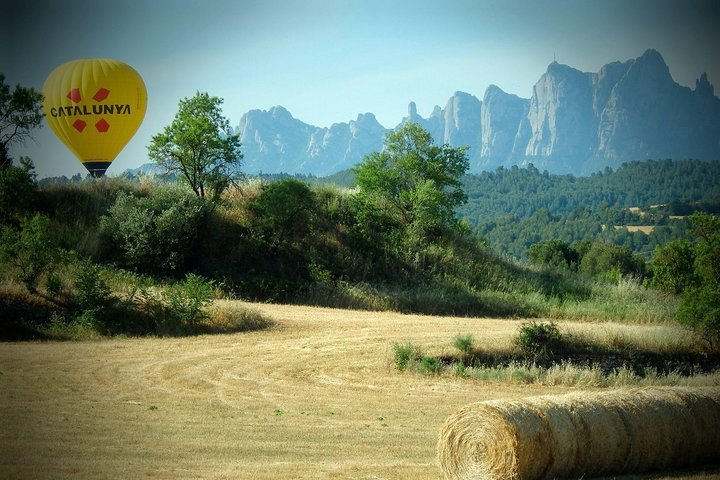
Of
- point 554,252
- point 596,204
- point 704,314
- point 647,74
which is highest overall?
point 647,74

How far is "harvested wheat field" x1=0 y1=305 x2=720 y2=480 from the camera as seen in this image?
395 inches

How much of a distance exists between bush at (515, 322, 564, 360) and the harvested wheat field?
2.80 feet

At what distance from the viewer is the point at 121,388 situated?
597 inches

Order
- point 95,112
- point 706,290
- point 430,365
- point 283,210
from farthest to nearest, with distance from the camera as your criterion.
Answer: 1. point 95,112
2. point 283,210
3. point 706,290
4. point 430,365

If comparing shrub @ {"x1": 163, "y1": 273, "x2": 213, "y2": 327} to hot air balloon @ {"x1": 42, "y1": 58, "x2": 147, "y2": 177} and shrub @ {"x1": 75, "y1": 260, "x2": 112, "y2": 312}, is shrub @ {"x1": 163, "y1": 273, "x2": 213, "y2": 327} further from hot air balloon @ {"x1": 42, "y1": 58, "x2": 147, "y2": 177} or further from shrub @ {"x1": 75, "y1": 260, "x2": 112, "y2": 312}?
hot air balloon @ {"x1": 42, "y1": 58, "x2": 147, "y2": 177}

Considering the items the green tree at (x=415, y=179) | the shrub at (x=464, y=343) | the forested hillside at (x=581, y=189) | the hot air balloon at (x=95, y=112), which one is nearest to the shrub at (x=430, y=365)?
the shrub at (x=464, y=343)

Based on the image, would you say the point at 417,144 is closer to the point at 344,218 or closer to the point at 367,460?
the point at 344,218

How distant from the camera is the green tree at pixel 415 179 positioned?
34594 mm

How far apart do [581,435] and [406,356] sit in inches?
353

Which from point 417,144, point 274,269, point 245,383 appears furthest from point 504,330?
point 417,144

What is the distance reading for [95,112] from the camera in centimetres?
3297

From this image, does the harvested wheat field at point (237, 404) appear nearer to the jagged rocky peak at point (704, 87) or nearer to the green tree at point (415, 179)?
the jagged rocky peak at point (704, 87)

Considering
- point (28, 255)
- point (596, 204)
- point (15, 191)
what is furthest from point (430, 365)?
point (596, 204)

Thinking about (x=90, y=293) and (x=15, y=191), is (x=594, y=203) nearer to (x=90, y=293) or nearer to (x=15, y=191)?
(x=15, y=191)
